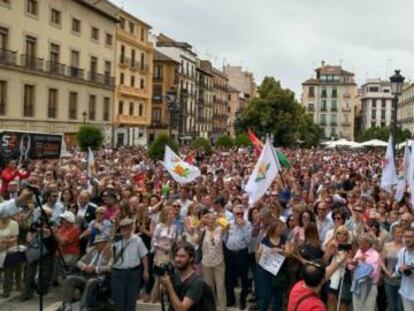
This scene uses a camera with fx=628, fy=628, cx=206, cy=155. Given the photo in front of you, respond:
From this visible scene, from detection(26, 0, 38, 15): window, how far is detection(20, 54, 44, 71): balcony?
9.20 ft

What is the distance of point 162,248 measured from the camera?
8617mm

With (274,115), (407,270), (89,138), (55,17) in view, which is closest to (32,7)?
(55,17)

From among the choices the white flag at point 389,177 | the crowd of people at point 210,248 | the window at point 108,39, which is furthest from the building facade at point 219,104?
the crowd of people at point 210,248

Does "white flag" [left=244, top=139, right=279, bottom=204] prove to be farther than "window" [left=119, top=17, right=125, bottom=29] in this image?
No

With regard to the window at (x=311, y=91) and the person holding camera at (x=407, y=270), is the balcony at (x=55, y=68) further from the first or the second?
the window at (x=311, y=91)

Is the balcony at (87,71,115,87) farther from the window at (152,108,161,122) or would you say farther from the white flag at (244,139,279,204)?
the white flag at (244,139,279,204)

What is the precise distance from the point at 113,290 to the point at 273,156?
5202 millimetres

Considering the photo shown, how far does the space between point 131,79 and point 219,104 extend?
1801 inches

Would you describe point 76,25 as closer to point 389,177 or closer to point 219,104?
point 389,177

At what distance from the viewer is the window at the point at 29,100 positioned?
39.3 metres

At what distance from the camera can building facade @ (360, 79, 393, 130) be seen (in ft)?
424

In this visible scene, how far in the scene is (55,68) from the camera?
42.5 meters

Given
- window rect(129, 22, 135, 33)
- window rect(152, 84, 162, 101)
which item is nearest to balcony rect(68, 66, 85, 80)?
window rect(129, 22, 135, 33)

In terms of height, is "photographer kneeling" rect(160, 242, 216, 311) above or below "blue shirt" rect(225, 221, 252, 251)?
above
